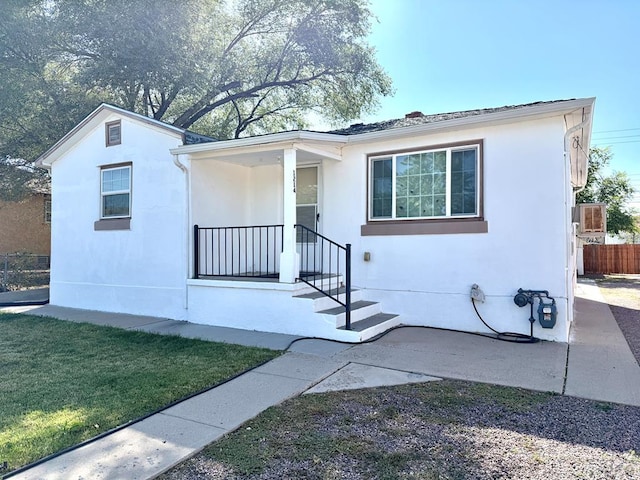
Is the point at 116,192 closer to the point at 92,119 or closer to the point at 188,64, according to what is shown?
the point at 92,119

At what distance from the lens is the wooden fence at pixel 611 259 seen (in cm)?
1948

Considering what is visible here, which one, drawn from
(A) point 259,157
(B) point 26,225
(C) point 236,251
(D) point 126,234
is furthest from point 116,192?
(B) point 26,225

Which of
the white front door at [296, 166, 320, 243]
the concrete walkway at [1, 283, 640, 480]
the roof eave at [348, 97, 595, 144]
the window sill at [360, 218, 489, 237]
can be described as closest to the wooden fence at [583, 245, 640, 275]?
the concrete walkway at [1, 283, 640, 480]

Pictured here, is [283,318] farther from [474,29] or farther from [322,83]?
[322,83]

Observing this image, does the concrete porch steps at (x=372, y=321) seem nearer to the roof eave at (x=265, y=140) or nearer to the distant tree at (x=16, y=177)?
the roof eave at (x=265, y=140)

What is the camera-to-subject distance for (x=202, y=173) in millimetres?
8070

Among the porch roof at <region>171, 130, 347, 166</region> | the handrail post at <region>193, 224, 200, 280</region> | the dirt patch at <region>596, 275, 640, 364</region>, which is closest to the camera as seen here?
the dirt patch at <region>596, 275, 640, 364</region>

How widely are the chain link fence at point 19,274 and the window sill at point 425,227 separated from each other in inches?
462

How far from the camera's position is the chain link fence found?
1329cm

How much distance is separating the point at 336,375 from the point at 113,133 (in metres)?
7.13

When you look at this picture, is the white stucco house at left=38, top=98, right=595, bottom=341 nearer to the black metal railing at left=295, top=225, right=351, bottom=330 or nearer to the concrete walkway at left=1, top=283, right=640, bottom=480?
the black metal railing at left=295, top=225, right=351, bottom=330

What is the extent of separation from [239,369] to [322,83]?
14.7m

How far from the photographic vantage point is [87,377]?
15.1 ft

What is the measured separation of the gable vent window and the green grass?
12.6ft
